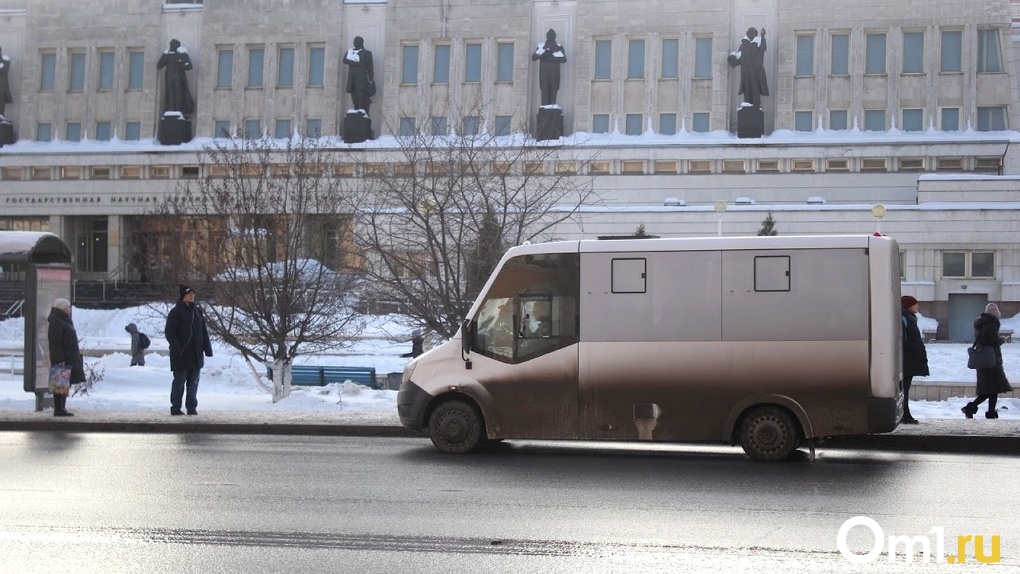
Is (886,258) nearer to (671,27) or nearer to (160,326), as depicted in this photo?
(160,326)

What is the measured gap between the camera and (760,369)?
472 inches

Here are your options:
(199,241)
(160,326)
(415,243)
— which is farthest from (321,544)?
(160,326)

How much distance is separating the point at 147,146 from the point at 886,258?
5548cm

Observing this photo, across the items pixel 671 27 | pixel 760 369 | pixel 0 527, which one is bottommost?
pixel 0 527

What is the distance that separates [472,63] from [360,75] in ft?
19.6

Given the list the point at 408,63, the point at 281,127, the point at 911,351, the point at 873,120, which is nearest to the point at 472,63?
the point at 408,63

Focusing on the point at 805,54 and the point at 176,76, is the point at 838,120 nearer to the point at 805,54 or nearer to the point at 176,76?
the point at 805,54

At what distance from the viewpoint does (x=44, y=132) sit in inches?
2488

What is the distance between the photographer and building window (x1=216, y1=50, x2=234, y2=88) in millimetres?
61562

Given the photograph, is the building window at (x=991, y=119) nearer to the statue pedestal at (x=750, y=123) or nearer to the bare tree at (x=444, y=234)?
the statue pedestal at (x=750, y=123)

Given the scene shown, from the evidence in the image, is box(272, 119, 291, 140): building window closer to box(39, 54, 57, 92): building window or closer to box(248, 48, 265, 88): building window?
box(248, 48, 265, 88): building window

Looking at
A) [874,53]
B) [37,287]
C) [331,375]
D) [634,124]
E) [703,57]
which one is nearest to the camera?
[37,287]

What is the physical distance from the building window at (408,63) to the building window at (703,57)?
14830 mm

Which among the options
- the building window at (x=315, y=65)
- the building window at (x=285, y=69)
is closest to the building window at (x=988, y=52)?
the building window at (x=315, y=65)
